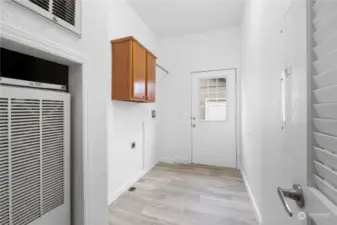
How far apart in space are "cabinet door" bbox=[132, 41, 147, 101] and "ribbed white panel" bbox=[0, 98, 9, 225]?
1.63 m

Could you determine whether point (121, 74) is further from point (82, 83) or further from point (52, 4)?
point (52, 4)

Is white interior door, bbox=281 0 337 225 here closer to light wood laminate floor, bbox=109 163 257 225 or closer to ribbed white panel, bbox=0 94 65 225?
ribbed white panel, bbox=0 94 65 225

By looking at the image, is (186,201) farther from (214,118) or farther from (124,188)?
(214,118)

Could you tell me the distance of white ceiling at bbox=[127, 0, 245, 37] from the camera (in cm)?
276

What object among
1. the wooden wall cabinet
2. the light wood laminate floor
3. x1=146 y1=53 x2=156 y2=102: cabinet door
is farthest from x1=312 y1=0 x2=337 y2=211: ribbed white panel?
x1=146 y1=53 x2=156 y2=102: cabinet door

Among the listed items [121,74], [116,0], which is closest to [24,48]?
Result: [121,74]

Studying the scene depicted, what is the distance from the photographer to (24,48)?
2.49 ft

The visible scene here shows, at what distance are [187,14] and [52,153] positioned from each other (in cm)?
306

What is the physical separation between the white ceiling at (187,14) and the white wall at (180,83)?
26 centimetres

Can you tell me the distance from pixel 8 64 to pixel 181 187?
2.45 m

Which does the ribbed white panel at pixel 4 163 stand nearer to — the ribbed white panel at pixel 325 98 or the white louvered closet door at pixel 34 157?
the white louvered closet door at pixel 34 157

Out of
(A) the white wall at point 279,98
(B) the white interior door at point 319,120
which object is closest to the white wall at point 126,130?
(A) the white wall at point 279,98

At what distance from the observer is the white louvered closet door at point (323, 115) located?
40 cm

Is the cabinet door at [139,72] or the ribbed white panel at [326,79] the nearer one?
the ribbed white panel at [326,79]
